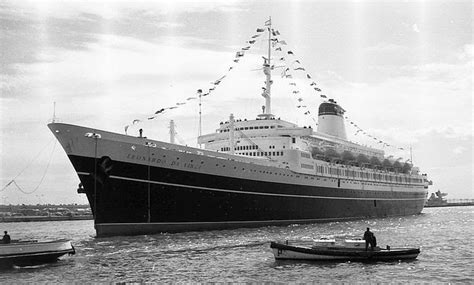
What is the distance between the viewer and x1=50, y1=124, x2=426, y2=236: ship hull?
2898 cm

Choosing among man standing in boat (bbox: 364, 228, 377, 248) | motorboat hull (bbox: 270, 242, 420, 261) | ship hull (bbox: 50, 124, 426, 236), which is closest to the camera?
motorboat hull (bbox: 270, 242, 420, 261)

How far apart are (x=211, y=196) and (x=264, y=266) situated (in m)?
12.3

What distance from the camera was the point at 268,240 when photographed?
93.5 feet

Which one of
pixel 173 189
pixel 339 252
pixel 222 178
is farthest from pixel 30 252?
pixel 222 178

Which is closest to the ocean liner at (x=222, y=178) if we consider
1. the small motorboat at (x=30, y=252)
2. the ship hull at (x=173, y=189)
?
the ship hull at (x=173, y=189)

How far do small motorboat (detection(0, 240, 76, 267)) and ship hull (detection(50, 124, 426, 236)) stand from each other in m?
6.92

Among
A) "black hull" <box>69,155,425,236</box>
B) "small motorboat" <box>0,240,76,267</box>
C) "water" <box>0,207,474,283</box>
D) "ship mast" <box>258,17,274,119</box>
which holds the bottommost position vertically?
"water" <box>0,207,474,283</box>

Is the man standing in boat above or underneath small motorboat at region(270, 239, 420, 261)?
above

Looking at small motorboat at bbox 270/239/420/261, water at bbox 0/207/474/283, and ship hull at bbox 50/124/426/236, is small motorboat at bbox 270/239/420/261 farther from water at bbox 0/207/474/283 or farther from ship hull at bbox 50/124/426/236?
ship hull at bbox 50/124/426/236

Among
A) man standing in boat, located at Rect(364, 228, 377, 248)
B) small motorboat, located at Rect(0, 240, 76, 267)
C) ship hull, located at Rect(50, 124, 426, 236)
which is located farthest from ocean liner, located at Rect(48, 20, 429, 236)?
man standing in boat, located at Rect(364, 228, 377, 248)

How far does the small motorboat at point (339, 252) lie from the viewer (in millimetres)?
21875

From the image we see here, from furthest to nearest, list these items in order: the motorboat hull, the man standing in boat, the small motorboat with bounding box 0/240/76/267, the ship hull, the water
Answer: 1. the ship hull
2. the man standing in boat
3. the motorboat hull
4. the small motorboat with bounding box 0/240/76/267
5. the water

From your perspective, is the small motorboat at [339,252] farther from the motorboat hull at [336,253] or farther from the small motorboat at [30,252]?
the small motorboat at [30,252]

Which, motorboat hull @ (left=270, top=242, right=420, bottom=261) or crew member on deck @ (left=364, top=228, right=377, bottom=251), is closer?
motorboat hull @ (left=270, top=242, right=420, bottom=261)
